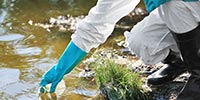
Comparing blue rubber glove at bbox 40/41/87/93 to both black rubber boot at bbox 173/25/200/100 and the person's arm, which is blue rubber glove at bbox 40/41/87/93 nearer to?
the person's arm

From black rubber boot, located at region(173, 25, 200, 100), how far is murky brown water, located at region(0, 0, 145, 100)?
0.72 metres

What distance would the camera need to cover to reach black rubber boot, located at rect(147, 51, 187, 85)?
2869 millimetres

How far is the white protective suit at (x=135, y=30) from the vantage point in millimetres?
2592

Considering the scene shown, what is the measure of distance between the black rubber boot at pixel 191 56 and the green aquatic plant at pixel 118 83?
1.01 feet

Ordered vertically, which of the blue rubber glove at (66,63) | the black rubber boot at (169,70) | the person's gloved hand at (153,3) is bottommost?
the black rubber boot at (169,70)

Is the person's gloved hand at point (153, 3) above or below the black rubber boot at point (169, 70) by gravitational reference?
above

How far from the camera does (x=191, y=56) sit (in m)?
2.48

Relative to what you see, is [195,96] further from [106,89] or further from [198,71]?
[106,89]

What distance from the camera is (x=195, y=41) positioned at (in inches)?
96.6

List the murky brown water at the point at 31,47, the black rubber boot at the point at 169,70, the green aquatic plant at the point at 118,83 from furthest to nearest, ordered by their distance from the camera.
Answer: the murky brown water at the point at 31,47 < the black rubber boot at the point at 169,70 < the green aquatic plant at the point at 118,83

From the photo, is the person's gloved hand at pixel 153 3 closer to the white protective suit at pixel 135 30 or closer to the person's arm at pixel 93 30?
the white protective suit at pixel 135 30

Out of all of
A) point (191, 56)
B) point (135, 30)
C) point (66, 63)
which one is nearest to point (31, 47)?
point (66, 63)

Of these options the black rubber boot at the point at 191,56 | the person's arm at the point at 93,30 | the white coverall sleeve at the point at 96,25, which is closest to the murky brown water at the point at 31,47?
the person's arm at the point at 93,30

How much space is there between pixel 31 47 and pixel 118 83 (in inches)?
47.9
